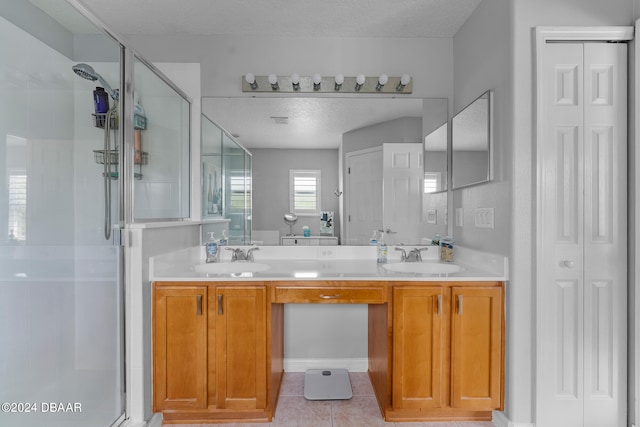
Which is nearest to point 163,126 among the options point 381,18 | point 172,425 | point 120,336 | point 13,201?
point 13,201

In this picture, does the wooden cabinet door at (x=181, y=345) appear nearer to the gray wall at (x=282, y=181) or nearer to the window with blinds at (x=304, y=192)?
the gray wall at (x=282, y=181)

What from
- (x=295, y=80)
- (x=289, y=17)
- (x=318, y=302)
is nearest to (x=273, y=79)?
(x=295, y=80)

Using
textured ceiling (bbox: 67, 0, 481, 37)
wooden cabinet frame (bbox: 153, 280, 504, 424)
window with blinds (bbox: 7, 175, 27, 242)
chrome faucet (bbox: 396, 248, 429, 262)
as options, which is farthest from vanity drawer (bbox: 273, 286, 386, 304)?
textured ceiling (bbox: 67, 0, 481, 37)

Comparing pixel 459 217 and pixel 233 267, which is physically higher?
pixel 459 217

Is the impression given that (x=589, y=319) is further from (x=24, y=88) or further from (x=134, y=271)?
(x=24, y=88)

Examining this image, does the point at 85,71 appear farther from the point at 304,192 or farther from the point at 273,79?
the point at 304,192

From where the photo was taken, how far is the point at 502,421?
1.87 m

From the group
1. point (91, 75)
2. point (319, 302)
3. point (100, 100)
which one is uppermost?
point (91, 75)

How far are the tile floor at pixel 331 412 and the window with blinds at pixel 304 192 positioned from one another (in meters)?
1.19

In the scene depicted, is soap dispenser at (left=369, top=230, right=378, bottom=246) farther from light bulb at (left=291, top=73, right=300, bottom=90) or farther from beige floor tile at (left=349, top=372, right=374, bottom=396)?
light bulb at (left=291, top=73, right=300, bottom=90)

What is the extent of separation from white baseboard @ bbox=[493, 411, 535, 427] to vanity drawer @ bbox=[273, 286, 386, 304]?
878 millimetres

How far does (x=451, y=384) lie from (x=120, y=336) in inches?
68.2

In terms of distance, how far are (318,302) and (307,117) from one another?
132cm

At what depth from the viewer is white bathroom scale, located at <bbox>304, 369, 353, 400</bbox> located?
Answer: 7.11ft
